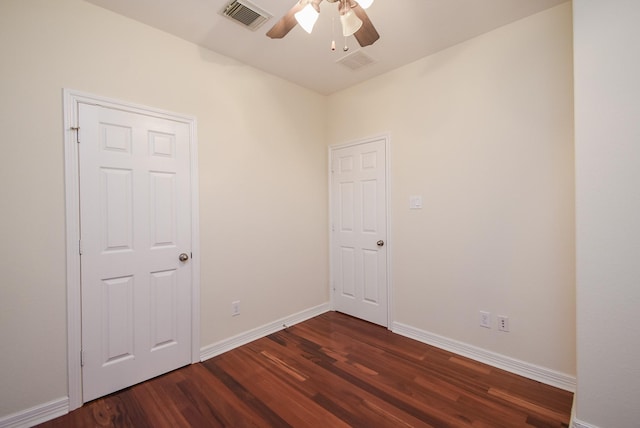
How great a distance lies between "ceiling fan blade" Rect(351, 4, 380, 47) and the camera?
1539mm

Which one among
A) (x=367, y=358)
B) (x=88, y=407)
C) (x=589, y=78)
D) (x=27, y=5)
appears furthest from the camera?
(x=367, y=358)

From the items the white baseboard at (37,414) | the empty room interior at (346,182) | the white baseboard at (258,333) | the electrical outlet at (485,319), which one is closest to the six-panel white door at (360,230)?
the empty room interior at (346,182)

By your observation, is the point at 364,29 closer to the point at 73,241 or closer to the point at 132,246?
the point at 132,246

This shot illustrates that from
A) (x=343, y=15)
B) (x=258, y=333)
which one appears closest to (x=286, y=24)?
(x=343, y=15)

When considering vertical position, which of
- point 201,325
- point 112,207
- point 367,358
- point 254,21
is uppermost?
point 254,21

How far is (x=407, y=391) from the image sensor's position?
194cm

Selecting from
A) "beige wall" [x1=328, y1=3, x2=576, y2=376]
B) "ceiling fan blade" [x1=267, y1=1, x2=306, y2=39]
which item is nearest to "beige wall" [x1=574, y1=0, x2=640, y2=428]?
"beige wall" [x1=328, y1=3, x2=576, y2=376]

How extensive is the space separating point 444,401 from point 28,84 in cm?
338

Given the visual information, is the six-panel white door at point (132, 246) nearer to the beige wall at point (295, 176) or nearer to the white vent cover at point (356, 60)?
the beige wall at point (295, 176)

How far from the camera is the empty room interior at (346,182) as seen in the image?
151 centimetres

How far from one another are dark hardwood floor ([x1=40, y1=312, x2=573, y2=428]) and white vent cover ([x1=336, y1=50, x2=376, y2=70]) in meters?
2.81

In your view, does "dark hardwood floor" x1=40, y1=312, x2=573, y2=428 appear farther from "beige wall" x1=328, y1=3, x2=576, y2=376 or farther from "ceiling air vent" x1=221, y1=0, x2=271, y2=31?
"ceiling air vent" x1=221, y1=0, x2=271, y2=31

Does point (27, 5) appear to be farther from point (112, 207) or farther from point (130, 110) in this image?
point (112, 207)

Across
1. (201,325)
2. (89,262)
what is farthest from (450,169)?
(89,262)
